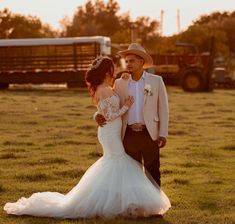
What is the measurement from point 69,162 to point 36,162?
1.46 ft

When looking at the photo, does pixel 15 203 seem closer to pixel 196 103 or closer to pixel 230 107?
pixel 230 107

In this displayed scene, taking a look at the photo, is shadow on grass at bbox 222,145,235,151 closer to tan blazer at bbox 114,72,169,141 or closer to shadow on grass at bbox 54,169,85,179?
shadow on grass at bbox 54,169,85,179

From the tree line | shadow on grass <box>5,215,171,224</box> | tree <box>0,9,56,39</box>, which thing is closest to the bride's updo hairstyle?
shadow on grass <box>5,215,171,224</box>

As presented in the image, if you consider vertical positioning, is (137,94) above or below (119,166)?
above

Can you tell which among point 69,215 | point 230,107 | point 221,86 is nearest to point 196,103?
point 230,107

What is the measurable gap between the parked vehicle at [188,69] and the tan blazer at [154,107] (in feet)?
80.8

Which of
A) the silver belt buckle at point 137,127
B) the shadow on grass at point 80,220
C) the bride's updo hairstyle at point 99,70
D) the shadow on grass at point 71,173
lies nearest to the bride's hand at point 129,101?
the silver belt buckle at point 137,127

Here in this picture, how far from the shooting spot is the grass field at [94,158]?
7836mm

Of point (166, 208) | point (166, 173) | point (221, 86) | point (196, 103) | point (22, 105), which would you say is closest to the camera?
point (166, 208)

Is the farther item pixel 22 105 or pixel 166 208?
pixel 22 105

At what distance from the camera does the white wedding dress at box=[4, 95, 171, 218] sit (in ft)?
23.1

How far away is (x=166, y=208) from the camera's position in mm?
7184

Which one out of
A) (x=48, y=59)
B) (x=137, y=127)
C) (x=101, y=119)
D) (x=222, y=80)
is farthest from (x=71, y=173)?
(x=222, y=80)

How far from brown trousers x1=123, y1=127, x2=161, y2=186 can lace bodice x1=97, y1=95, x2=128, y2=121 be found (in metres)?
0.20
